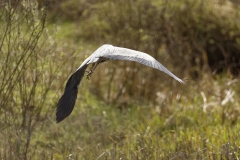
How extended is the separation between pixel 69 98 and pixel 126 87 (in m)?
3.67

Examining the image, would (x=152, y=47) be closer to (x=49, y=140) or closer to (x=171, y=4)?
(x=171, y=4)

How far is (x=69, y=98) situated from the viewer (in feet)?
10.9

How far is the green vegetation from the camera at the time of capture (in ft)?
14.0

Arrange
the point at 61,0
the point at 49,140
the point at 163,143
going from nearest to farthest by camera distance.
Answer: the point at 163,143, the point at 49,140, the point at 61,0

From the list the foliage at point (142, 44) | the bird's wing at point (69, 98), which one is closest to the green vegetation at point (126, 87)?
the foliage at point (142, 44)

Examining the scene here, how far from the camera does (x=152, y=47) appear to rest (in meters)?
6.87

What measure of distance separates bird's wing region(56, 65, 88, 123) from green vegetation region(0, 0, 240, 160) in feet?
2.13

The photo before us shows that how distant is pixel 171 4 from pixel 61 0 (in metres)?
2.14

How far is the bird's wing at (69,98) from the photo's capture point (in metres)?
3.27

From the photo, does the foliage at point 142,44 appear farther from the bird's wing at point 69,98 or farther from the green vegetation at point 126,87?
the bird's wing at point 69,98

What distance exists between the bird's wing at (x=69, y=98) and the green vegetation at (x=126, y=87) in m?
0.65

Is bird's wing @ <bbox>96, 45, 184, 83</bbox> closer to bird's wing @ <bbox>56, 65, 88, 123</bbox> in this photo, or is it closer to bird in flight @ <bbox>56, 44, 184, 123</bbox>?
bird in flight @ <bbox>56, 44, 184, 123</bbox>

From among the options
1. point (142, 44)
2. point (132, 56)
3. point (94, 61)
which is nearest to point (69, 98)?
point (94, 61)

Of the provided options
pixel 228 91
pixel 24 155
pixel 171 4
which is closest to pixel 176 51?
pixel 171 4
